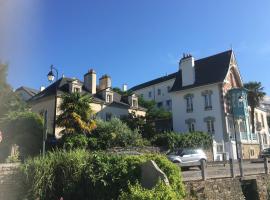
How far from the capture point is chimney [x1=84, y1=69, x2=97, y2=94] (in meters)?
38.9

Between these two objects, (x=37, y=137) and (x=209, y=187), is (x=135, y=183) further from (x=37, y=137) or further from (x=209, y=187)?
(x=37, y=137)

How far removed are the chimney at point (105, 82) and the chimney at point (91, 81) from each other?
2.42 metres

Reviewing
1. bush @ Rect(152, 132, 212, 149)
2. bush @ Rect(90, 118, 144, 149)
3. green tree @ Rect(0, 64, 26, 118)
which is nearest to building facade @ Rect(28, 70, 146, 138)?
green tree @ Rect(0, 64, 26, 118)

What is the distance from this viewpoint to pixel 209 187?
14500 mm

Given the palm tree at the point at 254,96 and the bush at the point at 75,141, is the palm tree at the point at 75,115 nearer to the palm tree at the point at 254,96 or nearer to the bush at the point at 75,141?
the bush at the point at 75,141

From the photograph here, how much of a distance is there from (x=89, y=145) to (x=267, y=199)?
572 inches

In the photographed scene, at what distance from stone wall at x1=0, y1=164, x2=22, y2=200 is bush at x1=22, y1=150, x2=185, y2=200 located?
1.00ft

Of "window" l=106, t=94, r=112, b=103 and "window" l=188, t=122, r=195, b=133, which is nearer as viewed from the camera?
"window" l=106, t=94, r=112, b=103

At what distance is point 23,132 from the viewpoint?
2966cm

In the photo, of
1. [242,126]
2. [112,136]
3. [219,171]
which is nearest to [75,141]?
[112,136]

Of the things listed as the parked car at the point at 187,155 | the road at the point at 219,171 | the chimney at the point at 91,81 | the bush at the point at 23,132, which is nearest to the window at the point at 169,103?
the chimney at the point at 91,81

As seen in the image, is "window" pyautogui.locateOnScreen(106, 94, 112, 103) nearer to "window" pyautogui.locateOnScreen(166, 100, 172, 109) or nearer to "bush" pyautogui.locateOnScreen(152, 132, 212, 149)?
"bush" pyautogui.locateOnScreen(152, 132, 212, 149)

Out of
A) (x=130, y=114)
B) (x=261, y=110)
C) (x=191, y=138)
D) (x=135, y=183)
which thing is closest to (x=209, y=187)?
(x=135, y=183)

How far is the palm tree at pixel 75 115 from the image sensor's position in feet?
86.8
